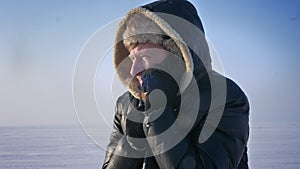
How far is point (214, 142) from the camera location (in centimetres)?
179

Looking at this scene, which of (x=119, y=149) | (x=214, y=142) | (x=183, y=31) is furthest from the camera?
(x=119, y=149)

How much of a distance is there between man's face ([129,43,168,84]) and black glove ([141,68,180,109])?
1.5 inches

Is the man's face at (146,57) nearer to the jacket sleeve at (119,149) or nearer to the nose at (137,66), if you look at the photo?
the nose at (137,66)

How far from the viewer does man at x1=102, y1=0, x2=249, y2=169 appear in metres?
1.76

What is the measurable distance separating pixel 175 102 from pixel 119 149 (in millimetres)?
327

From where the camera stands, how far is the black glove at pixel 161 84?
1.84 meters

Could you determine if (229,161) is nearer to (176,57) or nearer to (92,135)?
(176,57)

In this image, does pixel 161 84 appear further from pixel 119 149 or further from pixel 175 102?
pixel 119 149

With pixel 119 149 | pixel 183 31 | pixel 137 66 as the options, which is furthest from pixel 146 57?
pixel 119 149

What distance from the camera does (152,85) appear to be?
184 cm

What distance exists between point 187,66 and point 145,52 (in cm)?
19

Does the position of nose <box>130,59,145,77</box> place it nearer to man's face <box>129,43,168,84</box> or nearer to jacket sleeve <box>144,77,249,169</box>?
man's face <box>129,43,168,84</box>

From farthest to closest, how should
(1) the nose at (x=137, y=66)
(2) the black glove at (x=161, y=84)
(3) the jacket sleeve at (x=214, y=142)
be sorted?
(1) the nose at (x=137, y=66), (2) the black glove at (x=161, y=84), (3) the jacket sleeve at (x=214, y=142)

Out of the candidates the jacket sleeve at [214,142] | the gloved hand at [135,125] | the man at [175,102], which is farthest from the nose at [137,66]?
the jacket sleeve at [214,142]
